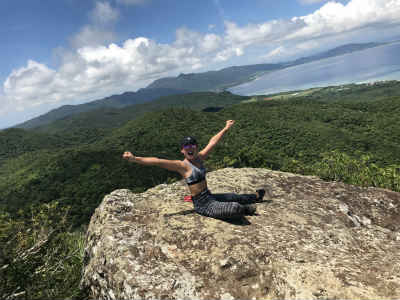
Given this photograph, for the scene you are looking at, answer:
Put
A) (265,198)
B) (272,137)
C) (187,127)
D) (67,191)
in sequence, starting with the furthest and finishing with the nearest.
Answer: (187,127) → (272,137) → (67,191) → (265,198)

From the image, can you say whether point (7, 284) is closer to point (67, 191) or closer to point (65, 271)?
point (65, 271)

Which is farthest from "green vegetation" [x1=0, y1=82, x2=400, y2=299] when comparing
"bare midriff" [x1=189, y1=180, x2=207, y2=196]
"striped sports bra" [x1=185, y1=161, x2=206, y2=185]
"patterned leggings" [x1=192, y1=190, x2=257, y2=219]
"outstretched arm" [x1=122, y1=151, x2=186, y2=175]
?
"striped sports bra" [x1=185, y1=161, x2=206, y2=185]

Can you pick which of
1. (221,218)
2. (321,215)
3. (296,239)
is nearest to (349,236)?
(321,215)

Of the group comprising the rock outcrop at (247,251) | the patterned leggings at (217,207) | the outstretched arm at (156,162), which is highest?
the outstretched arm at (156,162)

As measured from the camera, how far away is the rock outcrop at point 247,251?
5.02 metres

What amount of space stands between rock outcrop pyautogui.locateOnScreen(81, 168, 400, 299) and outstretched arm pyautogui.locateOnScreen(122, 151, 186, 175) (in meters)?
1.51

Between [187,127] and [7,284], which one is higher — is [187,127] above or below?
below

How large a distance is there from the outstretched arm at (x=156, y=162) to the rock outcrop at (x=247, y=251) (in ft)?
4.95

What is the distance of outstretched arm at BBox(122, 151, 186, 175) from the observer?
6477 millimetres

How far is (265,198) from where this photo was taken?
29.8ft

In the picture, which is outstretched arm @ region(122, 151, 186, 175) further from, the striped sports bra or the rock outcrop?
the rock outcrop

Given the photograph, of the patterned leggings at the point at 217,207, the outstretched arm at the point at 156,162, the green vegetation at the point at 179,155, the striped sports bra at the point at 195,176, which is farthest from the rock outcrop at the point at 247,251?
the green vegetation at the point at 179,155

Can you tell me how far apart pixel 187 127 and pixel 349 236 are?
509ft

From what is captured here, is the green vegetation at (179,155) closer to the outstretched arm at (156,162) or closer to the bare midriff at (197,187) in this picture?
the outstretched arm at (156,162)
